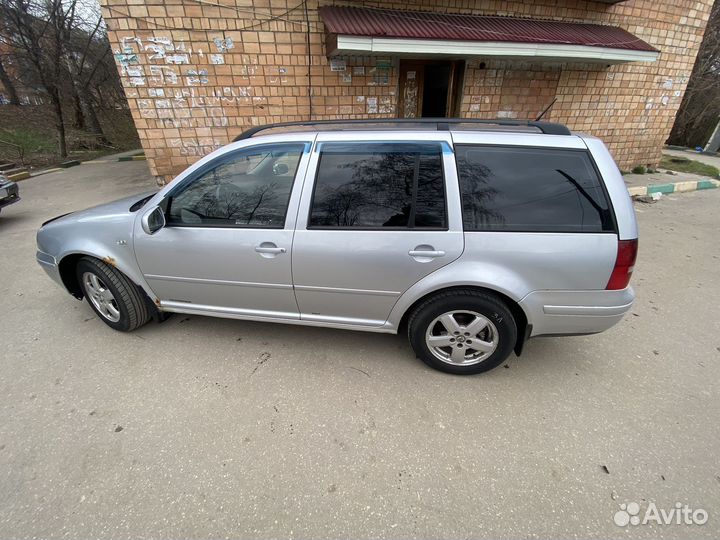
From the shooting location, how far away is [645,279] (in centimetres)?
376

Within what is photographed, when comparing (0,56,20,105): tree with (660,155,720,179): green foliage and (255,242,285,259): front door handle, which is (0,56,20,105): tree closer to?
(255,242,285,259): front door handle

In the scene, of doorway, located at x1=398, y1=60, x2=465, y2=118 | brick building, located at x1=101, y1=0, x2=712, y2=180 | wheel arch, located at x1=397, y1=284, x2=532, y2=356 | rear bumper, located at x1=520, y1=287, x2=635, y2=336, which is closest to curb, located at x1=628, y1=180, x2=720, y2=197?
brick building, located at x1=101, y1=0, x2=712, y2=180

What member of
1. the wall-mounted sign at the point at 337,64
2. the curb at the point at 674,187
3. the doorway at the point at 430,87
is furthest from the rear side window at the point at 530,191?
the curb at the point at 674,187

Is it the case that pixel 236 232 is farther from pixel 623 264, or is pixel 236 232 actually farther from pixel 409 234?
pixel 623 264

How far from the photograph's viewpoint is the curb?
7.40 meters

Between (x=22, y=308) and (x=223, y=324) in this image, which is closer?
(x=223, y=324)

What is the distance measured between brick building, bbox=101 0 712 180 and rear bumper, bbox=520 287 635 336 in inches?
211

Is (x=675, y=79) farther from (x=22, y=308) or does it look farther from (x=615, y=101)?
(x=22, y=308)

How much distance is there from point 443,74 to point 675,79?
6616 millimetres

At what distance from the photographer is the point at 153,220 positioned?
233cm

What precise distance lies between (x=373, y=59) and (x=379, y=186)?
19.2 feet

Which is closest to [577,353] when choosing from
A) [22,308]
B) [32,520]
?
[32,520]

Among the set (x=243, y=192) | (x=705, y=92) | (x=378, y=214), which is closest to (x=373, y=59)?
(x=243, y=192)

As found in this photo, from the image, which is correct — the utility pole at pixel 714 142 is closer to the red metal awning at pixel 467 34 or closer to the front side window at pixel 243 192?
the red metal awning at pixel 467 34
